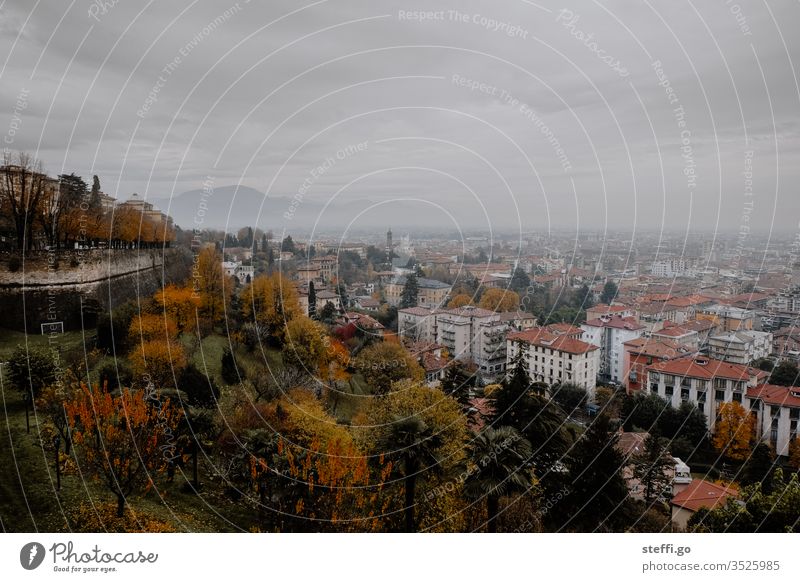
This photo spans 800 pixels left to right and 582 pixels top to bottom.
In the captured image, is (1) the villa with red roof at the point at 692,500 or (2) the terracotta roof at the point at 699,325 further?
(2) the terracotta roof at the point at 699,325

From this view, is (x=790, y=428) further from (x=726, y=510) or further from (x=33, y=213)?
(x=33, y=213)

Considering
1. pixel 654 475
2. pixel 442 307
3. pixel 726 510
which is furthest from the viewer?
pixel 442 307

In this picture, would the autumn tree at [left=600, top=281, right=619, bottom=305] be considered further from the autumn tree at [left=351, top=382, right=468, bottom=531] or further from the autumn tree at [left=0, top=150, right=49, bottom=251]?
the autumn tree at [left=0, top=150, right=49, bottom=251]

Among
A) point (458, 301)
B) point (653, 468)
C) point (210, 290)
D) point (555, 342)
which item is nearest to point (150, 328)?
point (210, 290)

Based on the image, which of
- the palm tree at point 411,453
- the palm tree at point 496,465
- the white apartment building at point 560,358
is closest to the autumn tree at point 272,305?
the white apartment building at point 560,358

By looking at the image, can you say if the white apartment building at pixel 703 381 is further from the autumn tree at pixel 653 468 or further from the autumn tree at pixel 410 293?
the autumn tree at pixel 410 293
